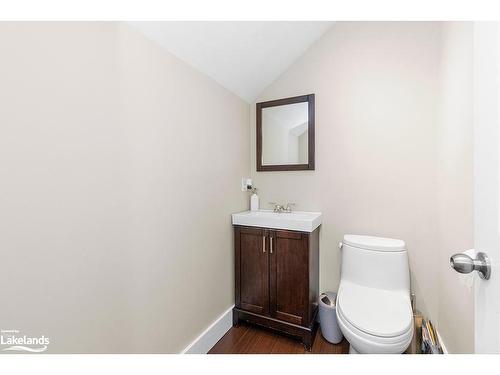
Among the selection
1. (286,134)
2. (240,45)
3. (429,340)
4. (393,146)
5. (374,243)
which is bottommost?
(429,340)

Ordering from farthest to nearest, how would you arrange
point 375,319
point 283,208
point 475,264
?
1. point 283,208
2. point 375,319
3. point 475,264

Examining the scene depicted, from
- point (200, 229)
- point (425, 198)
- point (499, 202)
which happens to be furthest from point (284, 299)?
point (499, 202)

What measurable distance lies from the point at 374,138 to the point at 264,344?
1.80m

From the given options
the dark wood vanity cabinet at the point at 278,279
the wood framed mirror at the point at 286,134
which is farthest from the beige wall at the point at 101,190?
the wood framed mirror at the point at 286,134

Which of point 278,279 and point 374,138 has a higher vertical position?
point 374,138

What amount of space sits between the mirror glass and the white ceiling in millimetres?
287

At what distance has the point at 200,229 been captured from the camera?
1.57 metres

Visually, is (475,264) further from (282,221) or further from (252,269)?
(252,269)

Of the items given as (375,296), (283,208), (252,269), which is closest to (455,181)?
(375,296)

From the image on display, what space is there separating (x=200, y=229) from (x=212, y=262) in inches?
12.0

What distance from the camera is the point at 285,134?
6.87ft

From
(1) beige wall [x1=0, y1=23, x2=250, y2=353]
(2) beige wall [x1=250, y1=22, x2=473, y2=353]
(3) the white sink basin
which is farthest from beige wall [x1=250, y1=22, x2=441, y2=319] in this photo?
(1) beige wall [x1=0, y1=23, x2=250, y2=353]

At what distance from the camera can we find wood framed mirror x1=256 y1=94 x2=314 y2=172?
1980 millimetres
